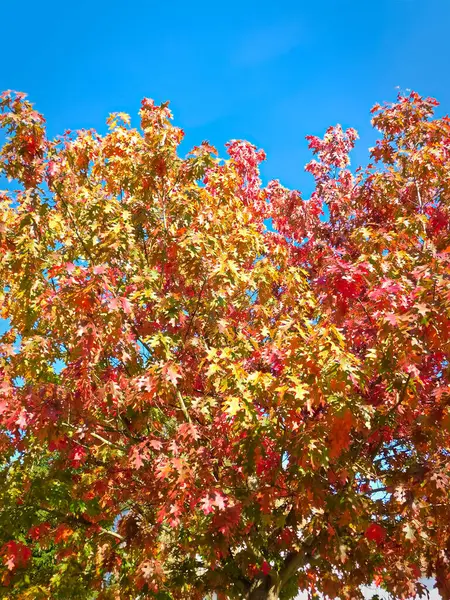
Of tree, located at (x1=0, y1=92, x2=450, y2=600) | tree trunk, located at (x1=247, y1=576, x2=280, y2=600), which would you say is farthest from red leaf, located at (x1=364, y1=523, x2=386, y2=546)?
tree trunk, located at (x1=247, y1=576, x2=280, y2=600)

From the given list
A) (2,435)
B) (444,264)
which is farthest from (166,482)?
(444,264)

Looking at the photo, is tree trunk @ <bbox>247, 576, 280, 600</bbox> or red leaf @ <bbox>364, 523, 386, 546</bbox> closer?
red leaf @ <bbox>364, 523, 386, 546</bbox>

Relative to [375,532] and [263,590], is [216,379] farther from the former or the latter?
[263,590]

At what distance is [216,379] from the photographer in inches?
218

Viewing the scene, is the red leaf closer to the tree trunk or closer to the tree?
the tree

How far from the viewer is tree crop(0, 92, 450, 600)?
15.9ft

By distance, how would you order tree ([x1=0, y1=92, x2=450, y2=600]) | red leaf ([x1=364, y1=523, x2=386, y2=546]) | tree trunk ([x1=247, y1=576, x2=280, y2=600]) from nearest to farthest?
tree ([x1=0, y1=92, x2=450, y2=600]), red leaf ([x1=364, y1=523, x2=386, y2=546]), tree trunk ([x1=247, y1=576, x2=280, y2=600])

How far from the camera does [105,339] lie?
543 centimetres

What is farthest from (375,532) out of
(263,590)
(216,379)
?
(216,379)

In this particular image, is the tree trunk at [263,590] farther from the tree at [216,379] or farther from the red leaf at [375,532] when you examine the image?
the red leaf at [375,532]

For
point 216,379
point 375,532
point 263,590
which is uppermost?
point 216,379

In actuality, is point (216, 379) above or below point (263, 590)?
above

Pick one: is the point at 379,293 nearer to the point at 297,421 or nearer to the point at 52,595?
the point at 297,421

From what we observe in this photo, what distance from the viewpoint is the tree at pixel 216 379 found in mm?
4852
